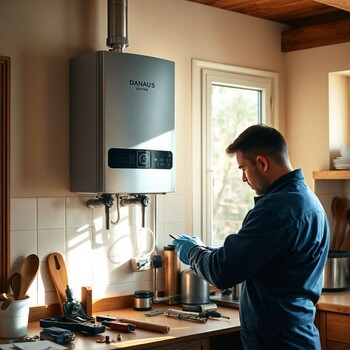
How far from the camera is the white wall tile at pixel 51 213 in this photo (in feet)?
A: 10.9

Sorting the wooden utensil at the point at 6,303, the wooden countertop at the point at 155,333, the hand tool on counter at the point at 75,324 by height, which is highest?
the wooden utensil at the point at 6,303

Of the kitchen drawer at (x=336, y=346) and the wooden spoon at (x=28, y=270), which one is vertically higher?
the wooden spoon at (x=28, y=270)

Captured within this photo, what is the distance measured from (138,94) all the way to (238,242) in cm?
108

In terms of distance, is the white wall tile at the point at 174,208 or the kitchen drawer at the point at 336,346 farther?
the white wall tile at the point at 174,208

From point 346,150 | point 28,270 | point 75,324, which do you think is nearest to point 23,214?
point 28,270

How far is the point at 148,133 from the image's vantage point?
3379 mm

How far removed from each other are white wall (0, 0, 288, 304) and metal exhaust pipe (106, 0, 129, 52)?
142 millimetres

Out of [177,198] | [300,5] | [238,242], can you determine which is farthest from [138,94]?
[300,5]

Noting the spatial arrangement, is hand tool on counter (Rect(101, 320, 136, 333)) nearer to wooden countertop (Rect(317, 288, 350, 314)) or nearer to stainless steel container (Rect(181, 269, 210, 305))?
stainless steel container (Rect(181, 269, 210, 305))

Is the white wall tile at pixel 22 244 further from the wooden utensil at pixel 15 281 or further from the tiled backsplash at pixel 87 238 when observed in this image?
the wooden utensil at pixel 15 281

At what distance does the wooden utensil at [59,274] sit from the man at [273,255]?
33.1 inches

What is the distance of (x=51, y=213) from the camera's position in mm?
3354

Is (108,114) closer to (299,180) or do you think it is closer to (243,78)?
(299,180)

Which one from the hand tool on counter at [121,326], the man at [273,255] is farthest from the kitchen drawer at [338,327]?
the hand tool on counter at [121,326]
